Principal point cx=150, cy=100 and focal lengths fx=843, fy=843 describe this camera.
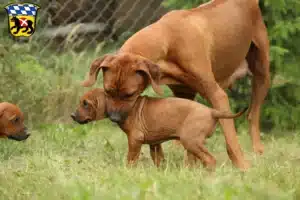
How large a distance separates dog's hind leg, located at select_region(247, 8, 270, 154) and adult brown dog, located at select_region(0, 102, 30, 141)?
218 centimetres

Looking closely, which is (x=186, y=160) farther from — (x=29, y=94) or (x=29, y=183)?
(x=29, y=94)

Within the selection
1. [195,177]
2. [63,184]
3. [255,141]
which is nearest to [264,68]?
[255,141]

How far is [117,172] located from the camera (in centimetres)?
543

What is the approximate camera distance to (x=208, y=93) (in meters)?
6.44

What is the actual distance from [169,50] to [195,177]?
1.32m

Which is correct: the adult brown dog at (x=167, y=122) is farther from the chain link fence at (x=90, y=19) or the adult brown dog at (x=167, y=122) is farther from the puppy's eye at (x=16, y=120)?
the chain link fence at (x=90, y=19)

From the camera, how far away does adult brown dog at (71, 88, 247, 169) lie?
589 cm

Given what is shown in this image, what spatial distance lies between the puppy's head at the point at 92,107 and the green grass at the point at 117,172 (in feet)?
1.11

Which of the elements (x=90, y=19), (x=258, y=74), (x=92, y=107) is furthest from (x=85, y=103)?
(x=90, y=19)

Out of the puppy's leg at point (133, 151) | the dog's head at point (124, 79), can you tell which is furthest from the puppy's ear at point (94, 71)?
the puppy's leg at point (133, 151)

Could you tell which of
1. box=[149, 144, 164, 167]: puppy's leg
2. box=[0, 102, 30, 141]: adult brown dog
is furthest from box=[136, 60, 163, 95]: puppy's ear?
box=[0, 102, 30, 141]: adult brown dog

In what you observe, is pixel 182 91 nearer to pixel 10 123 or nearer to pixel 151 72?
pixel 151 72

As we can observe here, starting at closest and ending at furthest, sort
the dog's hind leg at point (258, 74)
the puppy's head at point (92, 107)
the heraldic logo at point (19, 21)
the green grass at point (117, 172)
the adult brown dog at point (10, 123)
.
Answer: the green grass at point (117, 172) < the puppy's head at point (92, 107) < the adult brown dog at point (10, 123) < the dog's hind leg at point (258, 74) < the heraldic logo at point (19, 21)

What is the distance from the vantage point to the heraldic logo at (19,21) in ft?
28.0
